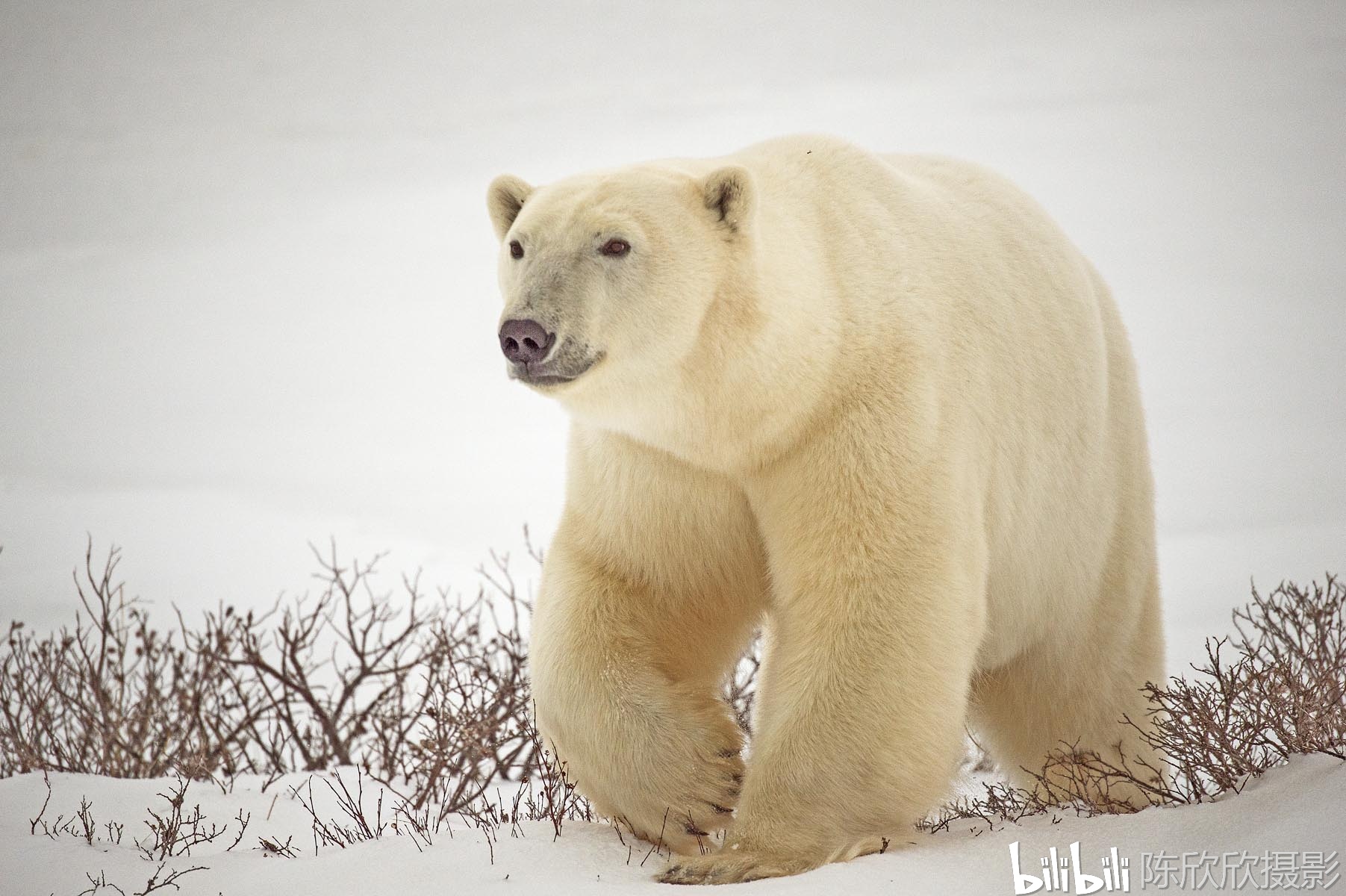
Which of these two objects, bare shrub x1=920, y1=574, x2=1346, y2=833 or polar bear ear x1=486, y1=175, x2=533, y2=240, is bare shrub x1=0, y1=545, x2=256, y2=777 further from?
bare shrub x1=920, y1=574, x2=1346, y2=833

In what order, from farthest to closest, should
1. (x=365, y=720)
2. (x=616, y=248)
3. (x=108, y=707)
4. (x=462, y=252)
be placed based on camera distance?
(x=462, y=252), (x=365, y=720), (x=108, y=707), (x=616, y=248)

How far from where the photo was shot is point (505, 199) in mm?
3504

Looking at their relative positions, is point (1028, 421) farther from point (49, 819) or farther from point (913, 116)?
point (913, 116)

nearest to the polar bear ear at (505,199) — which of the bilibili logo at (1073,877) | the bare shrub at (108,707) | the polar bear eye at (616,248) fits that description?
the polar bear eye at (616,248)

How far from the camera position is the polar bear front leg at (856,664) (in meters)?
2.99

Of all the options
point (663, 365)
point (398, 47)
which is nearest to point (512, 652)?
point (663, 365)

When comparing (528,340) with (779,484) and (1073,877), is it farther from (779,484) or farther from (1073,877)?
(1073,877)

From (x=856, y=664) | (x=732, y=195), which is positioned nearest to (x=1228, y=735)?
(x=856, y=664)

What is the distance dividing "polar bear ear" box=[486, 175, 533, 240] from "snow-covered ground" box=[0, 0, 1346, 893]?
5.38 feet

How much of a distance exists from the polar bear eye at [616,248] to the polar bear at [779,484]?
0.05 feet

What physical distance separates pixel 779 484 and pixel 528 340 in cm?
74

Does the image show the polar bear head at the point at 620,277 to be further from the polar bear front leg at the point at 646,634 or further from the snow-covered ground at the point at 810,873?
the snow-covered ground at the point at 810,873

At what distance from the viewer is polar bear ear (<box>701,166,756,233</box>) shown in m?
3.11

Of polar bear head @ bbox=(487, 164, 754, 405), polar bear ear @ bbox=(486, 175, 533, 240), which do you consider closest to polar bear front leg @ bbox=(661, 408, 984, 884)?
polar bear head @ bbox=(487, 164, 754, 405)
